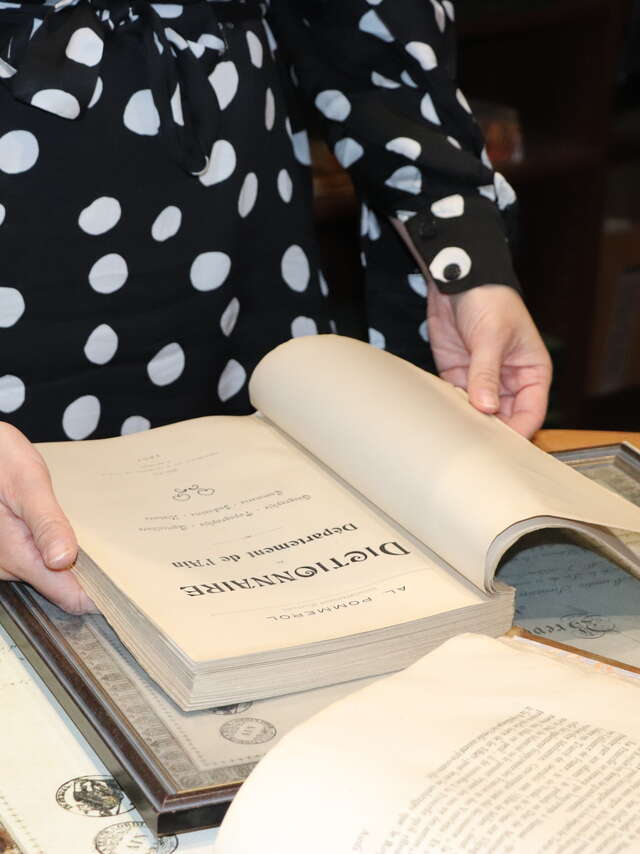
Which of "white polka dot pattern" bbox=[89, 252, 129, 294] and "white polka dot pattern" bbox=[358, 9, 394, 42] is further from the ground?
"white polka dot pattern" bbox=[358, 9, 394, 42]

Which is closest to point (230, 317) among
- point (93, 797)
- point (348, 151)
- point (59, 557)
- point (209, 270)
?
point (209, 270)

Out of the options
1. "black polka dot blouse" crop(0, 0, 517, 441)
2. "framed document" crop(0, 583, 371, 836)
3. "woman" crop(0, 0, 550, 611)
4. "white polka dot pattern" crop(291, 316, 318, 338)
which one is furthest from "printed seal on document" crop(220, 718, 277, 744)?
"white polka dot pattern" crop(291, 316, 318, 338)

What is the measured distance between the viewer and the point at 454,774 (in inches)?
15.6

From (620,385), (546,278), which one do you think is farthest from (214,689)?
(620,385)

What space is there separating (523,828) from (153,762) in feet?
0.49

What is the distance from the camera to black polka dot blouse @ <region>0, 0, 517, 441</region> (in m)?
0.76

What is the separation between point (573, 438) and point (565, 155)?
119cm

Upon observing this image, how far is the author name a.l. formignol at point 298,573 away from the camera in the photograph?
53 cm

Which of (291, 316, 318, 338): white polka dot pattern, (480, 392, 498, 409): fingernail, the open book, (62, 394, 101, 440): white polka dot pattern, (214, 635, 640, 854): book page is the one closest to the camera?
(214, 635, 640, 854): book page

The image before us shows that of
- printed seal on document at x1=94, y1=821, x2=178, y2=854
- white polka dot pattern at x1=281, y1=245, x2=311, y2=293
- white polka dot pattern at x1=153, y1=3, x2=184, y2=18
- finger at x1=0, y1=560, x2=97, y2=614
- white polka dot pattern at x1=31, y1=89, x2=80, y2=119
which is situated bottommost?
printed seal on document at x1=94, y1=821, x2=178, y2=854

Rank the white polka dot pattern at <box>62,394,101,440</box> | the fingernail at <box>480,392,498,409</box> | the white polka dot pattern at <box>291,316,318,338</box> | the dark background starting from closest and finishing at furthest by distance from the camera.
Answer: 1. the fingernail at <box>480,392,498,409</box>
2. the white polka dot pattern at <box>62,394,101,440</box>
3. the white polka dot pattern at <box>291,316,318,338</box>
4. the dark background

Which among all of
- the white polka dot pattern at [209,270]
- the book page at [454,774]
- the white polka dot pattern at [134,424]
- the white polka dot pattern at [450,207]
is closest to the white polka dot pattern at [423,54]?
the white polka dot pattern at [450,207]

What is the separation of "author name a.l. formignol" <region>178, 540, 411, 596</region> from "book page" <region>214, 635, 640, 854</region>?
10cm

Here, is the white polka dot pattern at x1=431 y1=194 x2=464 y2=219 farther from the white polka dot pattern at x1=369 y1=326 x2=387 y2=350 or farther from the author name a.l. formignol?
the author name a.l. formignol
